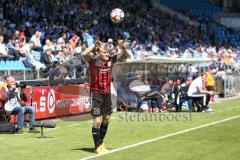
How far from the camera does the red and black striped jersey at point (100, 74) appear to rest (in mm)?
12195

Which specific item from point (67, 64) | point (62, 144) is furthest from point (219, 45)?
point (62, 144)

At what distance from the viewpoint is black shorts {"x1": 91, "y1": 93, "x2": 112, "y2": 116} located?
12008mm

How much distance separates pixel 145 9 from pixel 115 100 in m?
23.0

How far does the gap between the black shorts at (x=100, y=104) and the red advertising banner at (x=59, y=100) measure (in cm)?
656

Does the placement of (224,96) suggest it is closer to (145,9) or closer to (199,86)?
(199,86)

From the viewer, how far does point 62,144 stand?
528 inches

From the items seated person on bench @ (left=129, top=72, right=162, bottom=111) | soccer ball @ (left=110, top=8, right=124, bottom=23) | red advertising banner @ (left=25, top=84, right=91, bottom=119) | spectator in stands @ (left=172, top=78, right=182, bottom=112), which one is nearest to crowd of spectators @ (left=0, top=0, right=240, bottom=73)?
red advertising banner @ (left=25, top=84, right=91, bottom=119)

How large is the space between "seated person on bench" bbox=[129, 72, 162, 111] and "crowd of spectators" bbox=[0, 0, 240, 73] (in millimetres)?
2411

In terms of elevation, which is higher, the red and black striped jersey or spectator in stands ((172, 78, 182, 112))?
the red and black striped jersey

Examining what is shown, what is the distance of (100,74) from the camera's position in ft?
40.2

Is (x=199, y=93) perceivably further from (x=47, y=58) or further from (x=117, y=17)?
(x=117, y=17)

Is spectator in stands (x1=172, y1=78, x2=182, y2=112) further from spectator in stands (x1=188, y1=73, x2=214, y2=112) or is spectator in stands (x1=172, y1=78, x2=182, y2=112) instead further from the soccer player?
the soccer player

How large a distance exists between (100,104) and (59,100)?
828cm

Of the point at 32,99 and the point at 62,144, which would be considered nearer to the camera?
the point at 62,144
